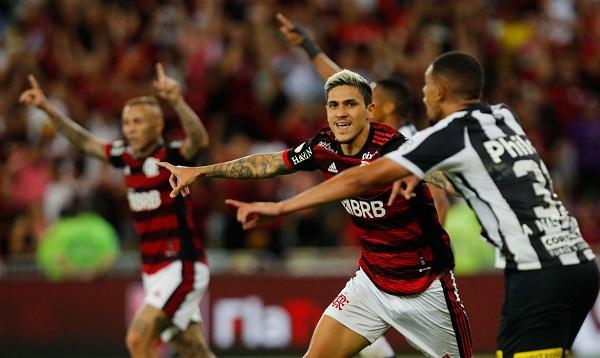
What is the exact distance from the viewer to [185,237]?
365 inches

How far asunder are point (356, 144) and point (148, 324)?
2.78 metres

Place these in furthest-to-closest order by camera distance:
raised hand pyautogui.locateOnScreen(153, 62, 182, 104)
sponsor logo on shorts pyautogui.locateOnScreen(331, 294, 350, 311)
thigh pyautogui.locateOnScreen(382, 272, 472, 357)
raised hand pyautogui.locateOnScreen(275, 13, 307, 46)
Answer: raised hand pyautogui.locateOnScreen(275, 13, 307, 46), raised hand pyautogui.locateOnScreen(153, 62, 182, 104), sponsor logo on shorts pyautogui.locateOnScreen(331, 294, 350, 311), thigh pyautogui.locateOnScreen(382, 272, 472, 357)

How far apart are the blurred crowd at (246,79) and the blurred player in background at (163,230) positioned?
181 inches

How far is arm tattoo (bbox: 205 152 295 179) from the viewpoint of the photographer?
691cm

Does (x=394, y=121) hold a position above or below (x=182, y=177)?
above

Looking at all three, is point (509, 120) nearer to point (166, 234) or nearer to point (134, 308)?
point (166, 234)

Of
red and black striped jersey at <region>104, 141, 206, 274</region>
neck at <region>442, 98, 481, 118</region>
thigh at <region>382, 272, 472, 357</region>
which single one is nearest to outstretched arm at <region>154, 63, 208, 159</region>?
red and black striped jersey at <region>104, 141, 206, 274</region>

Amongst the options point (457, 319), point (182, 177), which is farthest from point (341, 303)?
point (182, 177)

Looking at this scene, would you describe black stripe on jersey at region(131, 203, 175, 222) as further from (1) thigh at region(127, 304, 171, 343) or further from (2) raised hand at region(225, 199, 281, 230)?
(2) raised hand at region(225, 199, 281, 230)

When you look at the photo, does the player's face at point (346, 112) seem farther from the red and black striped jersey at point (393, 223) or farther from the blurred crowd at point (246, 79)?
the blurred crowd at point (246, 79)

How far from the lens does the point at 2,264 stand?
13.4 metres

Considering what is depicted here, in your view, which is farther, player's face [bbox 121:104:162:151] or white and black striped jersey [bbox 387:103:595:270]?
player's face [bbox 121:104:162:151]

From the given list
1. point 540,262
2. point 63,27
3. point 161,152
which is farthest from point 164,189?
point 63,27

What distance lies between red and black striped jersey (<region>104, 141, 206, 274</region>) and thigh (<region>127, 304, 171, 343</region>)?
1.39 ft
